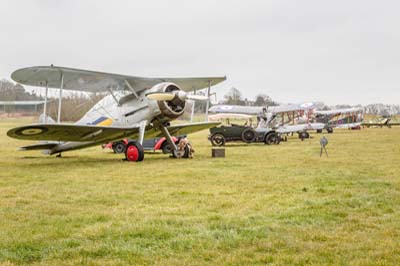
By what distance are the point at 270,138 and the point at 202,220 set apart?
19.3 meters

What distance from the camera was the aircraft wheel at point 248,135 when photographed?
2353 cm

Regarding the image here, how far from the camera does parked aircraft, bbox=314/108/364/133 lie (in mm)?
43328

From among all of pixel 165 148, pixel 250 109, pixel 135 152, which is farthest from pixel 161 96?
pixel 250 109

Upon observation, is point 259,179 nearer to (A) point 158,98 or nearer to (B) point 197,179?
(B) point 197,179

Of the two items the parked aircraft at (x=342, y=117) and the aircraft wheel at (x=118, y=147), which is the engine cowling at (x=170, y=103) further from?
the parked aircraft at (x=342, y=117)

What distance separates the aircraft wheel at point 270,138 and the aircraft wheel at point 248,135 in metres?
0.73

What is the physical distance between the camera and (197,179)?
9.09 m

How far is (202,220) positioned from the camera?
5.16 m

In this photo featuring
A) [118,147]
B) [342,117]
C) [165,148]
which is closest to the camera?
[165,148]

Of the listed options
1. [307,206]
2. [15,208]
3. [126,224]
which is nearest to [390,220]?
[307,206]

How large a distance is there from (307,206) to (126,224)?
251cm

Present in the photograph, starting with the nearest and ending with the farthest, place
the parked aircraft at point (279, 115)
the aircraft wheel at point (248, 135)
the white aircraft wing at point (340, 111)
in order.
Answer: the aircraft wheel at point (248, 135) → the parked aircraft at point (279, 115) → the white aircraft wing at point (340, 111)

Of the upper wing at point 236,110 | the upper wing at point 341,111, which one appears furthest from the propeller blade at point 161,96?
the upper wing at point 341,111

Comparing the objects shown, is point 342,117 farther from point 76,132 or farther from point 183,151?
point 76,132
